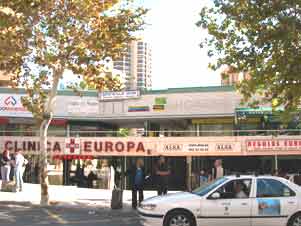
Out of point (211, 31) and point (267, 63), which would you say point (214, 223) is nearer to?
point (267, 63)

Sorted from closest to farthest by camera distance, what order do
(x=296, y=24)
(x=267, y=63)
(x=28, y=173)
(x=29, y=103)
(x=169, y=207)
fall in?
(x=169, y=207) → (x=296, y=24) → (x=267, y=63) → (x=29, y=103) → (x=28, y=173)

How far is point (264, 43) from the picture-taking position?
52.5 feet

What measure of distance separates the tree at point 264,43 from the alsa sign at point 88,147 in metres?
10.4

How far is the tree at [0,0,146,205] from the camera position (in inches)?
670

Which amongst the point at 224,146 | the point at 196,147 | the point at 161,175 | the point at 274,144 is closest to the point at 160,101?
the point at 196,147

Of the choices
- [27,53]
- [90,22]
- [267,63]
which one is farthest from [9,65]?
[267,63]

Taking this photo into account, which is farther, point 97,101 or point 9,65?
point 97,101

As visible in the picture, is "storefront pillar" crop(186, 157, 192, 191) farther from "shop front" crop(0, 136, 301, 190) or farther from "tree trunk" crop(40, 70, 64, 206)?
"tree trunk" crop(40, 70, 64, 206)

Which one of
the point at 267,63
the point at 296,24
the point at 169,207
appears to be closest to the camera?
the point at 169,207

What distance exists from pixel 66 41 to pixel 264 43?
20.8ft

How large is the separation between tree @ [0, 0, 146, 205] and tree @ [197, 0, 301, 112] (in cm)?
286

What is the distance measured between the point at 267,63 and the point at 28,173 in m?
18.2

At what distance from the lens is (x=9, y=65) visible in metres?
17.8

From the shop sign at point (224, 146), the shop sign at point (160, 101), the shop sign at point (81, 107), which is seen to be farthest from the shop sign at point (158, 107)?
the shop sign at point (224, 146)
